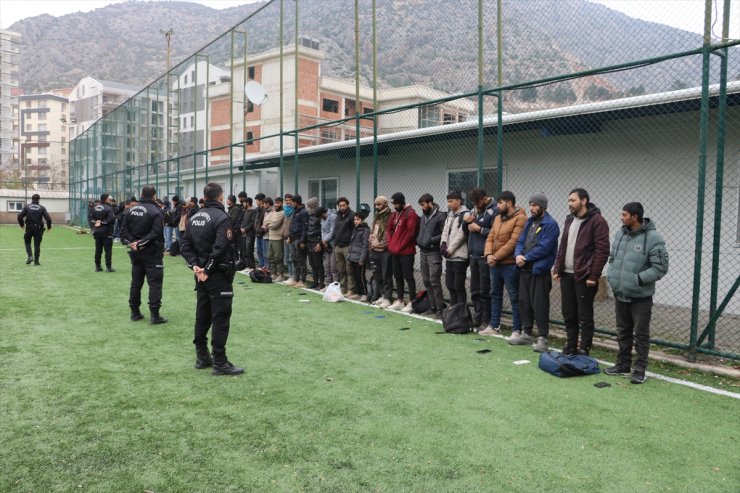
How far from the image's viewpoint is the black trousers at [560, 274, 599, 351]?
5.88m

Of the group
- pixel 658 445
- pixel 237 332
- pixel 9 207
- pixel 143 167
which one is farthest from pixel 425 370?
pixel 9 207

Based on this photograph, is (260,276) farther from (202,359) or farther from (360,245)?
(202,359)

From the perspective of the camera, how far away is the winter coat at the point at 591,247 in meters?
5.67

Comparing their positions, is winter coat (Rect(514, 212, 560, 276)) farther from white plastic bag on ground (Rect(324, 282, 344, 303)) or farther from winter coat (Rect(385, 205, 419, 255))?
white plastic bag on ground (Rect(324, 282, 344, 303))

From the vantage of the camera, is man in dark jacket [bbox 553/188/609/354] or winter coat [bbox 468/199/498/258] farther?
winter coat [bbox 468/199/498/258]

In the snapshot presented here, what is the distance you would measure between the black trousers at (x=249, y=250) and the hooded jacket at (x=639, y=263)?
8865 millimetres

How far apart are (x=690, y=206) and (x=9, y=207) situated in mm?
50900

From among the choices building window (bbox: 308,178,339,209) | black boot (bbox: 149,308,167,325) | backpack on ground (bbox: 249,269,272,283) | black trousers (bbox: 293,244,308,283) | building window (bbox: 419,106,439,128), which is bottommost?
black boot (bbox: 149,308,167,325)

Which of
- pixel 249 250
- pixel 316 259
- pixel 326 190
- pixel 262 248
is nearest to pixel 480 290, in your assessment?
pixel 316 259

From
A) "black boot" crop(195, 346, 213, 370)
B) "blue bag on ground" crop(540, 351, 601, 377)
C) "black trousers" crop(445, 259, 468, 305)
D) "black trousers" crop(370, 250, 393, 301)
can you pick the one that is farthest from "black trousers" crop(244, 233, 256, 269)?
"blue bag on ground" crop(540, 351, 601, 377)

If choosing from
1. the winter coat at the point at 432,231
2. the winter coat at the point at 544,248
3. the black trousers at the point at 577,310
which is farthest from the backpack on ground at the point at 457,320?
the black trousers at the point at 577,310

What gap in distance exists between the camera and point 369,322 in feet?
25.6

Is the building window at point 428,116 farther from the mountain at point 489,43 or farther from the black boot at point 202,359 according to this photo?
the black boot at point 202,359

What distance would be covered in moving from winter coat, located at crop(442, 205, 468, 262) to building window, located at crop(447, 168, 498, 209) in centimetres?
304
